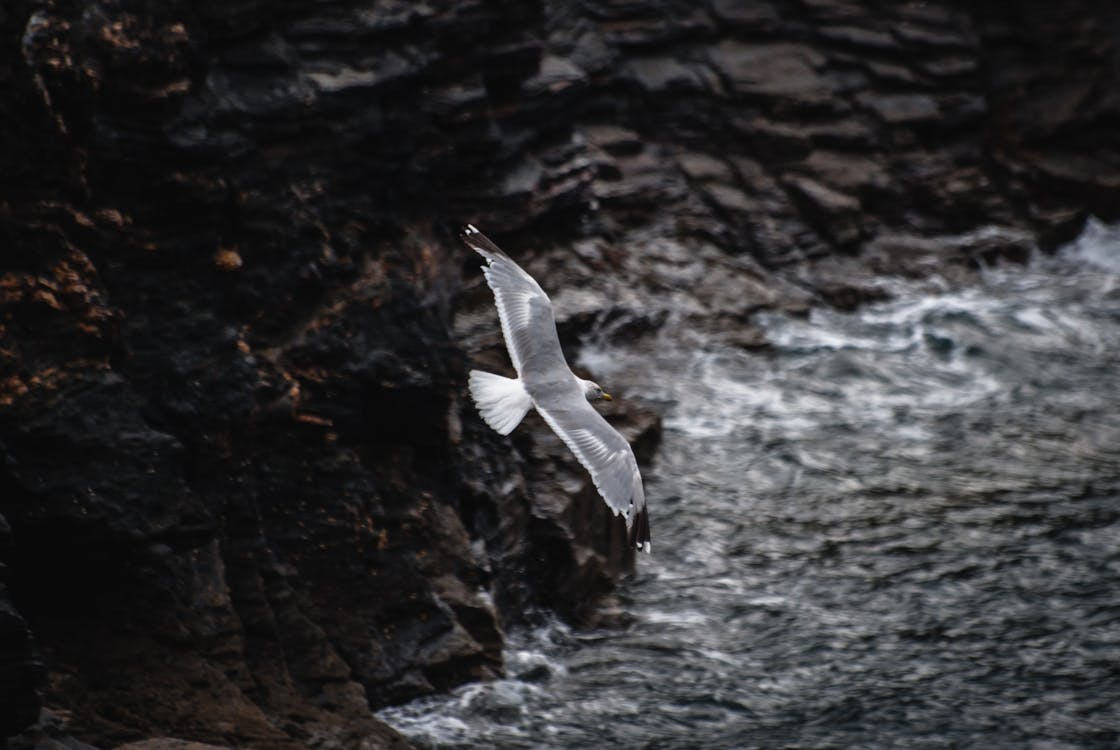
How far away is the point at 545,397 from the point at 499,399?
0.34 meters

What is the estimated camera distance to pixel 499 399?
25.2ft

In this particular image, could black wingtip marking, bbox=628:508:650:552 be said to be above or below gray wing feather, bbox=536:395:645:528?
below

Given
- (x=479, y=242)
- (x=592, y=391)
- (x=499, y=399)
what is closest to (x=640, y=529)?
(x=499, y=399)

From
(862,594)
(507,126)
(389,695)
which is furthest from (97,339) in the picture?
(507,126)

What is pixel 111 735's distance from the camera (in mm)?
6348

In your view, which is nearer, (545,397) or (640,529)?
(640,529)

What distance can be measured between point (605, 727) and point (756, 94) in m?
8.31

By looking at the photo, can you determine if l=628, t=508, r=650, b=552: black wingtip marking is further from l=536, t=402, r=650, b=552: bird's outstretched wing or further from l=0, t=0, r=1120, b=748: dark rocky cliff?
l=0, t=0, r=1120, b=748: dark rocky cliff

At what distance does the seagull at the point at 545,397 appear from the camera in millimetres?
7621

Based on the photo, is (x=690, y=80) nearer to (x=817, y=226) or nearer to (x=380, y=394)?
(x=817, y=226)

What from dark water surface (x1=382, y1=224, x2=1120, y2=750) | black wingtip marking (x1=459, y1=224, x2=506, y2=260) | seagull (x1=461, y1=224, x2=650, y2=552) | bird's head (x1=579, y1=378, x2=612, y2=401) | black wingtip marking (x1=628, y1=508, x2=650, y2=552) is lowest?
dark water surface (x1=382, y1=224, x2=1120, y2=750)

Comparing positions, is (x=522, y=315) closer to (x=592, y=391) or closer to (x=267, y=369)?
(x=592, y=391)

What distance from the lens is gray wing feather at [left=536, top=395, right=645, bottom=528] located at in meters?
7.60

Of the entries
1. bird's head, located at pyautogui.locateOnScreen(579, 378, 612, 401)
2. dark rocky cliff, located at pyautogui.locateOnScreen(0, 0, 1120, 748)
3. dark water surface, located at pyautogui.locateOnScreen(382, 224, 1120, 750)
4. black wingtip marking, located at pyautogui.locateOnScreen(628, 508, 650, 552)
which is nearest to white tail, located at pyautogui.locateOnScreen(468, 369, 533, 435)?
dark rocky cliff, located at pyautogui.locateOnScreen(0, 0, 1120, 748)
